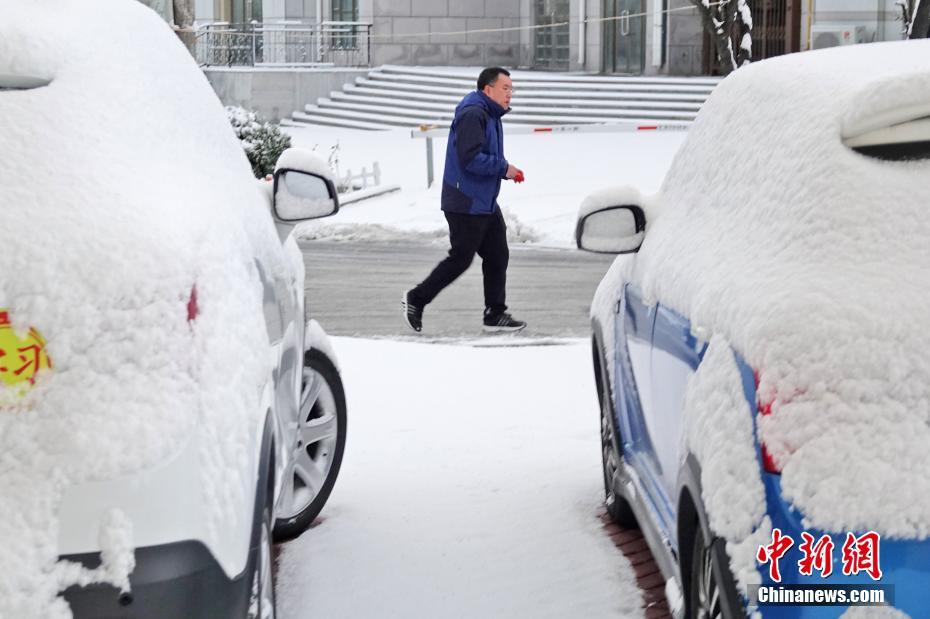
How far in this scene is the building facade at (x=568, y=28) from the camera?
29469 mm

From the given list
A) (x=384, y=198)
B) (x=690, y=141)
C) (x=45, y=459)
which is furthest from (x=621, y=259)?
(x=384, y=198)

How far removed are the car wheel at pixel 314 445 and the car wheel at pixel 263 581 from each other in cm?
155

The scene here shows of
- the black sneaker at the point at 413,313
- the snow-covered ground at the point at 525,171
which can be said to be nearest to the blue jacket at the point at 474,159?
the black sneaker at the point at 413,313

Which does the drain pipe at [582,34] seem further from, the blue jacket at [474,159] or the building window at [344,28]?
the blue jacket at [474,159]

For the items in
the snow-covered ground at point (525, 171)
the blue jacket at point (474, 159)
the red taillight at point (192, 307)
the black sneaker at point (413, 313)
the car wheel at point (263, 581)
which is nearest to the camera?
the red taillight at point (192, 307)

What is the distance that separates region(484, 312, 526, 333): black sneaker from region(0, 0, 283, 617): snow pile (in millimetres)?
6990

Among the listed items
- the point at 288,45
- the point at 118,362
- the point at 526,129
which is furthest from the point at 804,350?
the point at 288,45

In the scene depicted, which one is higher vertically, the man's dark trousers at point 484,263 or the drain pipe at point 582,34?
the drain pipe at point 582,34

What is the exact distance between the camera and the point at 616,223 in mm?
4672

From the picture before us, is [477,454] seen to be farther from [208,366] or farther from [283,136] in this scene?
[283,136]

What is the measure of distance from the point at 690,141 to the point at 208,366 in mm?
2117

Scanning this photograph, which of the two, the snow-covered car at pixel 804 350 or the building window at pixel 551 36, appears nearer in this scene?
the snow-covered car at pixel 804 350

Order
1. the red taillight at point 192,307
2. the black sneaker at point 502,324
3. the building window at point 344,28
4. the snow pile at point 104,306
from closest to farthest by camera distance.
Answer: the snow pile at point 104,306
the red taillight at point 192,307
the black sneaker at point 502,324
the building window at point 344,28

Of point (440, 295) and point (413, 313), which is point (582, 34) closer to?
point (440, 295)
